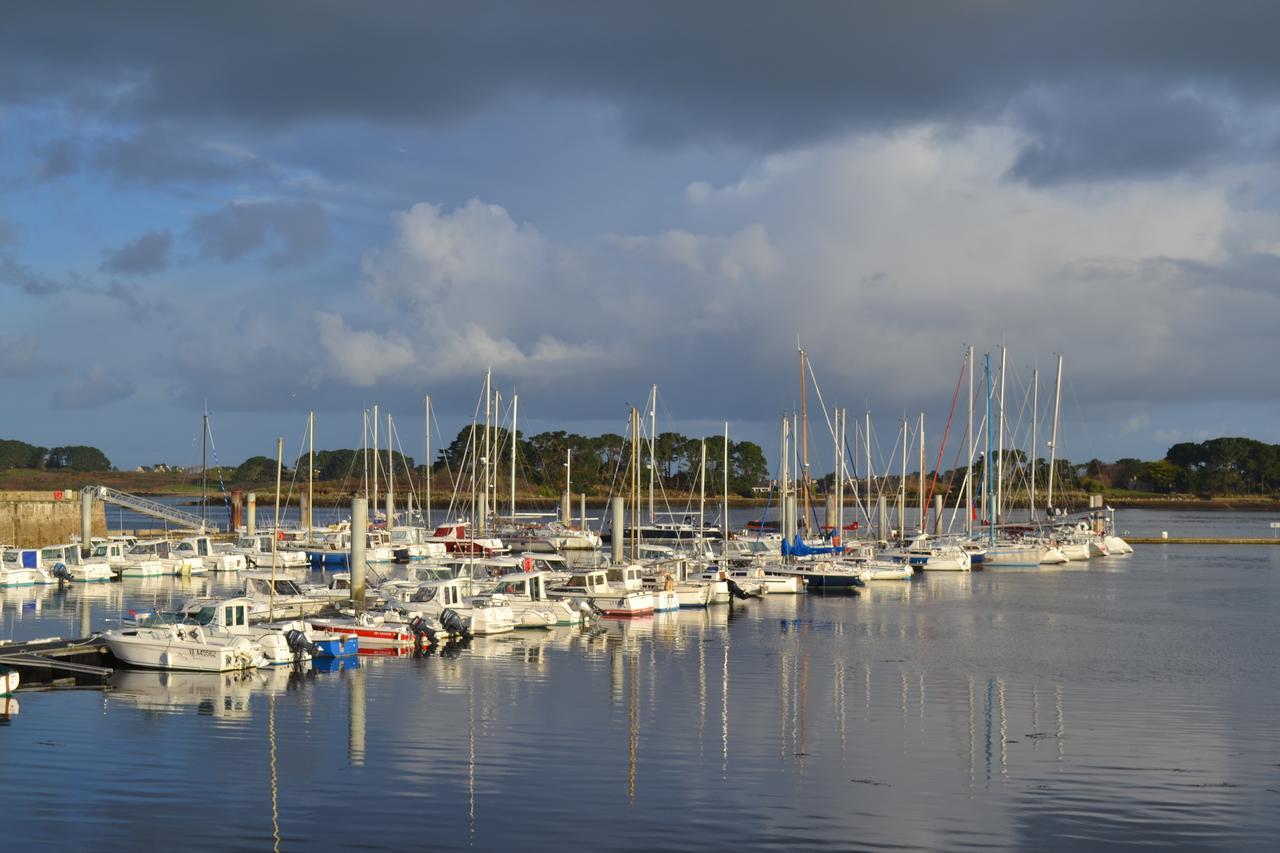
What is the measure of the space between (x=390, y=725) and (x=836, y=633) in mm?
28275

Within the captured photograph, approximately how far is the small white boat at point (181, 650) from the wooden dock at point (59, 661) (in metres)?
0.63

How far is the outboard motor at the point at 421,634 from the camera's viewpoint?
49.7m

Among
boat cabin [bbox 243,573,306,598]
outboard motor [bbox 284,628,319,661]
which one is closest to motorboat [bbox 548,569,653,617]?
boat cabin [bbox 243,573,306,598]

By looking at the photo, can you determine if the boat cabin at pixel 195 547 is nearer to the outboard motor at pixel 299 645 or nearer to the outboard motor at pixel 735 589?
the outboard motor at pixel 735 589

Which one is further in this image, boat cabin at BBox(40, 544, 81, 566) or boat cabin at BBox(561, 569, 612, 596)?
boat cabin at BBox(40, 544, 81, 566)

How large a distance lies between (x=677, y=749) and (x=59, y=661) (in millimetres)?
20389

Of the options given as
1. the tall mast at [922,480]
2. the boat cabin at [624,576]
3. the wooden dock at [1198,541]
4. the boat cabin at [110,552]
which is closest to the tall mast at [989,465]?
the tall mast at [922,480]

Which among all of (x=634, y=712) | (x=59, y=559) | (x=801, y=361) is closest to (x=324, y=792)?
(x=634, y=712)

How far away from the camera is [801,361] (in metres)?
93.4

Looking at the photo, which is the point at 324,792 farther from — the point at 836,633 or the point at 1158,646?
the point at 1158,646

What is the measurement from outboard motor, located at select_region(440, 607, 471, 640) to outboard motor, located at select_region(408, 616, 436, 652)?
4.90 ft

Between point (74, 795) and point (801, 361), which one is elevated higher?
point (801, 361)

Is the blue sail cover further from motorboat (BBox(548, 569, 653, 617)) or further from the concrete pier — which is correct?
the concrete pier

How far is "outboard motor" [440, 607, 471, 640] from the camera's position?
51594 mm
